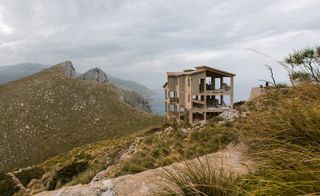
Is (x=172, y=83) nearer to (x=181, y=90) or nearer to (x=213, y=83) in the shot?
(x=181, y=90)

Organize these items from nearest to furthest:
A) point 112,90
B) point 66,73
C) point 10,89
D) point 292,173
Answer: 1. point 292,173
2. point 10,89
3. point 112,90
4. point 66,73

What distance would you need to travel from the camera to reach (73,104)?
69.4 m

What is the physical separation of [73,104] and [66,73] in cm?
2301

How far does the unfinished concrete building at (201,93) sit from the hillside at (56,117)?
21706mm

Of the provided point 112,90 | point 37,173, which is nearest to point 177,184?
point 37,173

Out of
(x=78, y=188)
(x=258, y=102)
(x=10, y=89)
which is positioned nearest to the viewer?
(x=78, y=188)

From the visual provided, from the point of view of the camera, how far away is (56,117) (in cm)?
6500

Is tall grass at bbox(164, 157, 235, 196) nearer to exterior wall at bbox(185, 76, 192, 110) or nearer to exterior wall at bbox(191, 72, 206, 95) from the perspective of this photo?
exterior wall at bbox(191, 72, 206, 95)

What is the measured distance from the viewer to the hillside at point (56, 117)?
54.6m

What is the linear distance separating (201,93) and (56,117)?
40.4m

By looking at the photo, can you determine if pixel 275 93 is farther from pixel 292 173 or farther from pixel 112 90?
pixel 112 90

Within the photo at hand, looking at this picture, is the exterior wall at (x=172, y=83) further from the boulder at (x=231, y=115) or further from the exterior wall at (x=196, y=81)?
the boulder at (x=231, y=115)

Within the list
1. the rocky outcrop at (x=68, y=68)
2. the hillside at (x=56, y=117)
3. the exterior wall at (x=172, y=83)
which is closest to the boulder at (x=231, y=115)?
the exterior wall at (x=172, y=83)

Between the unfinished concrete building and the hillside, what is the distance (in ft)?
71.2
